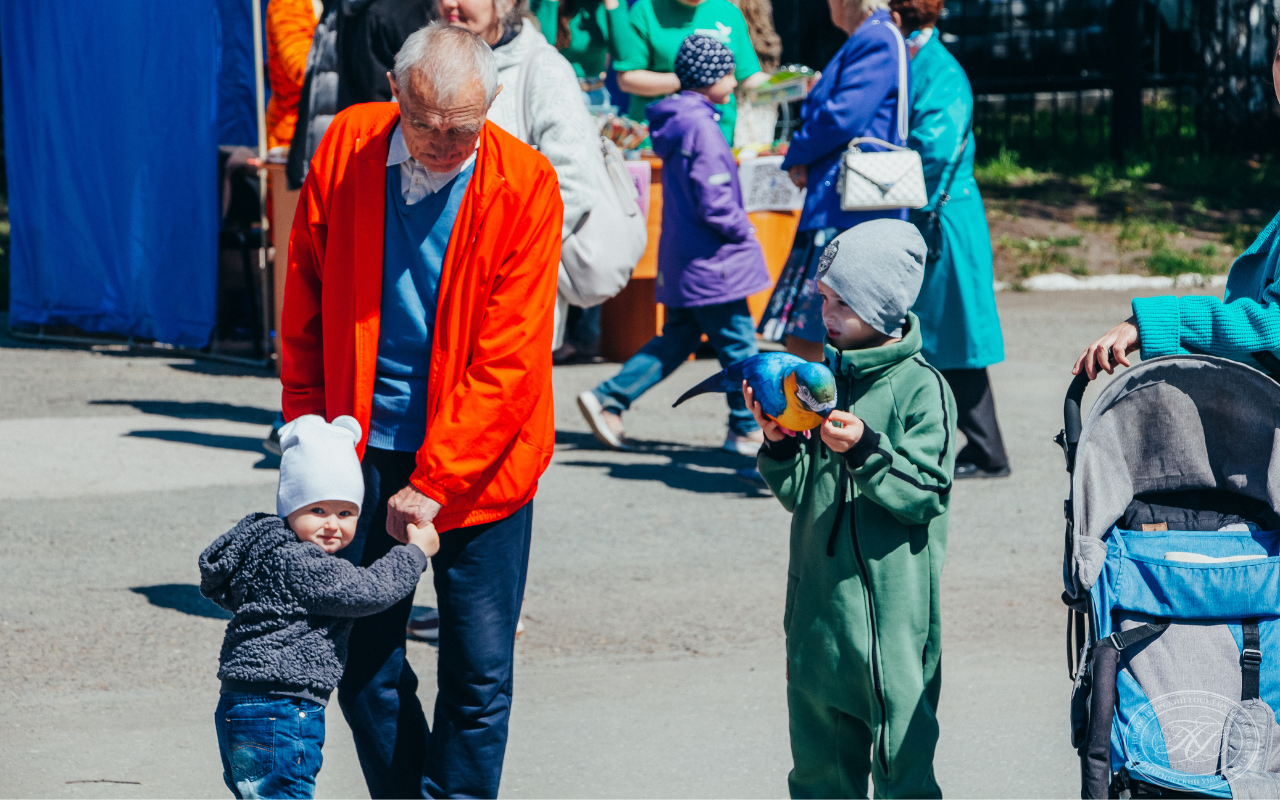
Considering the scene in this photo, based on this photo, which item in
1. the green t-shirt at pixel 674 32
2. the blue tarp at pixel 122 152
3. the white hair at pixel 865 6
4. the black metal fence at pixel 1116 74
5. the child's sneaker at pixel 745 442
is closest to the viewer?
the white hair at pixel 865 6

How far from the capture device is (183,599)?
5.17m

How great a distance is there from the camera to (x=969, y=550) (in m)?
5.88

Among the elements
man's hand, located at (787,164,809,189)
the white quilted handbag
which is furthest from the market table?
the white quilted handbag

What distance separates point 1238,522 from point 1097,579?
36 centimetres

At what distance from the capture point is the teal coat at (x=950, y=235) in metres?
6.43

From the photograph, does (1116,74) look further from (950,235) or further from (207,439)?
(207,439)

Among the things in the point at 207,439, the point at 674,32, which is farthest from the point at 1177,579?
the point at 674,32

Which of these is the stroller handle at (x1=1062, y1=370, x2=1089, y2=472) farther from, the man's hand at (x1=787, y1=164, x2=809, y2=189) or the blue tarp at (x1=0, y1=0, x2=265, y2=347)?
the blue tarp at (x1=0, y1=0, x2=265, y2=347)

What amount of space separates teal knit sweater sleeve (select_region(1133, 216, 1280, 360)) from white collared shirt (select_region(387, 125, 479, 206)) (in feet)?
4.74

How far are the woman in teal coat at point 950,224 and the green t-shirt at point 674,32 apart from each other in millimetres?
3257

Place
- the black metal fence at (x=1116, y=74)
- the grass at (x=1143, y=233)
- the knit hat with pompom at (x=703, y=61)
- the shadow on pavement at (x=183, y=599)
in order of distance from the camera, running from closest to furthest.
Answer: the shadow on pavement at (x=183, y=599)
the knit hat with pompom at (x=703, y=61)
the grass at (x=1143, y=233)
the black metal fence at (x=1116, y=74)

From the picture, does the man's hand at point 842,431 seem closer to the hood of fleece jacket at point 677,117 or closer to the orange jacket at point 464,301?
the orange jacket at point 464,301

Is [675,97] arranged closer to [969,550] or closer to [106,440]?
[969,550]

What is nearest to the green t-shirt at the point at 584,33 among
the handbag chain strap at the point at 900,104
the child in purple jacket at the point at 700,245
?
the child in purple jacket at the point at 700,245
